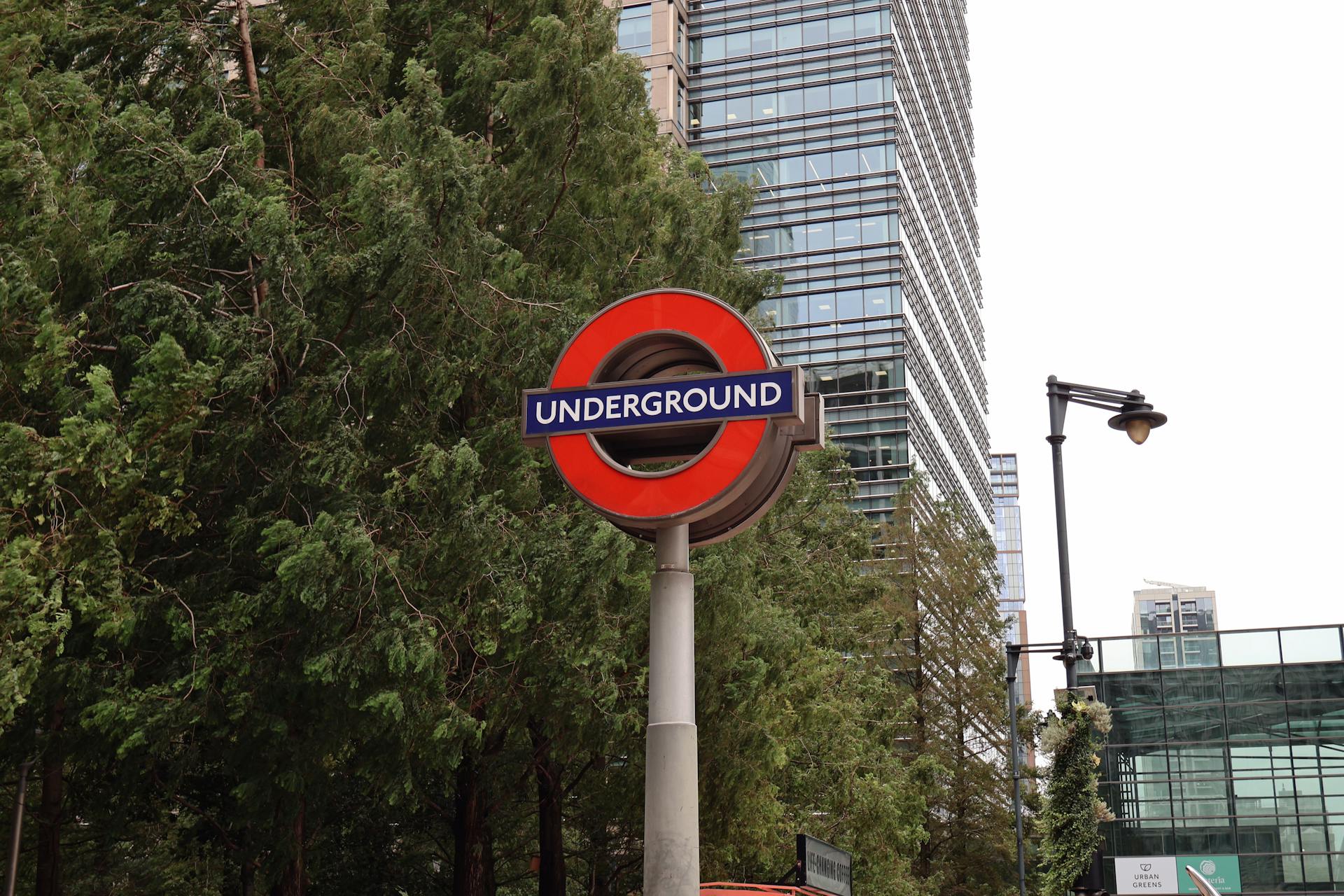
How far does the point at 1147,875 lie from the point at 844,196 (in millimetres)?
34414

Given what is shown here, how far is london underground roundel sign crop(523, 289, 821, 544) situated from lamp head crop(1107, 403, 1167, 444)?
318 inches

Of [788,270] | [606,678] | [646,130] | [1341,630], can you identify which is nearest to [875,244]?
[788,270]

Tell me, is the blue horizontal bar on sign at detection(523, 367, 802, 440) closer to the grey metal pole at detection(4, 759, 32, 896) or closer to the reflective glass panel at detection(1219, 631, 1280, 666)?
the grey metal pole at detection(4, 759, 32, 896)

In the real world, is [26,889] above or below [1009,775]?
below

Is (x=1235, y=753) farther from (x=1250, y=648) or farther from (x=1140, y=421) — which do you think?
(x=1140, y=421)

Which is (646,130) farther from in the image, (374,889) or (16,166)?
(374,889)

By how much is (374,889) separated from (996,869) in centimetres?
2144

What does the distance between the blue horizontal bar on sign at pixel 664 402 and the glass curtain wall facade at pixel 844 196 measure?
179 feet

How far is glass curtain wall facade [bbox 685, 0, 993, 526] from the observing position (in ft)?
220

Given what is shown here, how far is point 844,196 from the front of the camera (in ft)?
229

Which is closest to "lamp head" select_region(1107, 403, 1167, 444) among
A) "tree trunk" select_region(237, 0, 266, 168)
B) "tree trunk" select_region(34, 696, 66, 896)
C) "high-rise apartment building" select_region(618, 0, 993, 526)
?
"tree trunk" select_region(237, 0, 266, 168)

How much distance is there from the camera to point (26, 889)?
2328 centimetres

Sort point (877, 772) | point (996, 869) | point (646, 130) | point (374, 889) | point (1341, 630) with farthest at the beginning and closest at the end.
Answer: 1. point (1341, 630)
2. point (996, 869)
3. point (877, 772)
4. point (374, 889)
5. point (646, 130)

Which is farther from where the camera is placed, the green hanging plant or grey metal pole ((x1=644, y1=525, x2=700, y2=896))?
the green hanging plant
